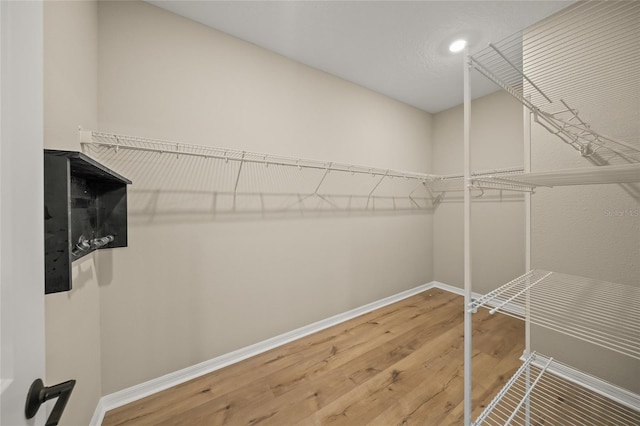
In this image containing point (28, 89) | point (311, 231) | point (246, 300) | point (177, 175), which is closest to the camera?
point (28, 89)

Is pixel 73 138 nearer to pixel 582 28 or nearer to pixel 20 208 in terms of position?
pixel 20 208

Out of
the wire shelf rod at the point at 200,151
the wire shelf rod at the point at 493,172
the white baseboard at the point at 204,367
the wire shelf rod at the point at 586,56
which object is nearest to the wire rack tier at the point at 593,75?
the wire shelf rod at the point at 586,56

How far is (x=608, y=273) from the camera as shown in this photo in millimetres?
1428

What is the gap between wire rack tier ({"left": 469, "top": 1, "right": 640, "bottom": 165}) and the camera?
51.0 inches

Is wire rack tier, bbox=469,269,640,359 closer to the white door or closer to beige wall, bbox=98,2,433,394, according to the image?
the white door

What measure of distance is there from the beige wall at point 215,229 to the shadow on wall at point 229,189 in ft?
0.20

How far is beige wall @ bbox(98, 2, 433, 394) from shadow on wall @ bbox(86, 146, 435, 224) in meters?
0.06

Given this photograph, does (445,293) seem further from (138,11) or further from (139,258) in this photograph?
(138,11)

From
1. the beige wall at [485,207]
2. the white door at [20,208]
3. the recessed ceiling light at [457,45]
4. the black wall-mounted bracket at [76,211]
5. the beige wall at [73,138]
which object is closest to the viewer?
the white door at [20,208]

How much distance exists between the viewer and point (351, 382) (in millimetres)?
1556

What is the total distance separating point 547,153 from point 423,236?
1724mm

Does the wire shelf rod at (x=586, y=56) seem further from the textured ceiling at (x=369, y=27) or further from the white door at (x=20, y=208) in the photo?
the white door at (x=20, y=208)

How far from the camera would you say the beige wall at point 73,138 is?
81cm

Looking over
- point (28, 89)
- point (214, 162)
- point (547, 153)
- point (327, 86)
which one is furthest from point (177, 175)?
point (547, 153)
